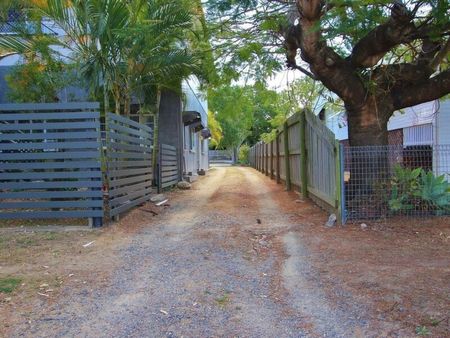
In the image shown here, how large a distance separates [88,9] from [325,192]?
5706mm

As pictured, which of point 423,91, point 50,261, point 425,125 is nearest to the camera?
point 50,261

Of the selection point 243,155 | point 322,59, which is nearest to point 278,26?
point 322,59

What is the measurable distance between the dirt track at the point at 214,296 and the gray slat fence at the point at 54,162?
51.0 inches

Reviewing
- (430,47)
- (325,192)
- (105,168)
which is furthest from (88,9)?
(430,47)

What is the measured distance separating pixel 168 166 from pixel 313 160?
597 centimetres

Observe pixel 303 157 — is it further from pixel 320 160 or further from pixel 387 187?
pixel 387 187

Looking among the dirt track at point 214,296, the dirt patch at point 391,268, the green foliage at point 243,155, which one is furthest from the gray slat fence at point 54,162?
the green foliage at point 243,155

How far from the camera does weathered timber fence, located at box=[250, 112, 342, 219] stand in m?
7.96

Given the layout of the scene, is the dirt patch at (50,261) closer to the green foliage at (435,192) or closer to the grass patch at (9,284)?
the grass patch at (9,284)

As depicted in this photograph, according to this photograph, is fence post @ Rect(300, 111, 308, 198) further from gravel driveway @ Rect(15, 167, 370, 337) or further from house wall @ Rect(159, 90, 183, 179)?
house wall @ Rect(159, 90, 183, 179)

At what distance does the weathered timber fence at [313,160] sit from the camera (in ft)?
26.1

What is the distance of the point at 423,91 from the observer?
8297 millimetres

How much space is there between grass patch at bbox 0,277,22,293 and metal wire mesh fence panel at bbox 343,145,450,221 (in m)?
5.17

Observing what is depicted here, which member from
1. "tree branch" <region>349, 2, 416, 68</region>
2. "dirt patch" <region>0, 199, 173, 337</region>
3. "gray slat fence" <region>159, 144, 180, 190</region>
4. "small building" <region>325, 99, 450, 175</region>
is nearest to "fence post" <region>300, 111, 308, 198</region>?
"small building" <region>325, 99, 450, 175</region>
